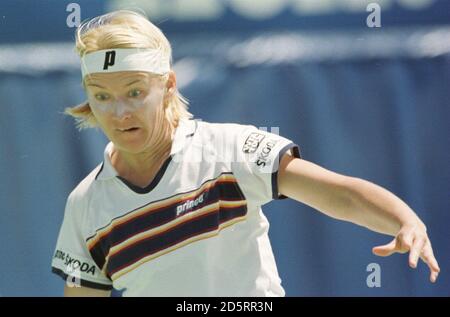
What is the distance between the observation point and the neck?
2477 millimetres

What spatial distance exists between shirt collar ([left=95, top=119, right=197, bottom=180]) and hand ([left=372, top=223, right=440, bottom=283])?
2.52 feet

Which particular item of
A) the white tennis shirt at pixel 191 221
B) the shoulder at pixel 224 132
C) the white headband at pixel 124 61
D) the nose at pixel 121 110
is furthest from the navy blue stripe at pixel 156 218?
the white headband at pixel 124 61

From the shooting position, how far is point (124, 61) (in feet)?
8.01

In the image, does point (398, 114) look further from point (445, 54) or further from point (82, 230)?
point (82, 230)

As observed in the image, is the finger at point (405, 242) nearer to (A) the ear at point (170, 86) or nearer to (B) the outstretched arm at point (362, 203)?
(B) the outstretched arm at point (362, 203)

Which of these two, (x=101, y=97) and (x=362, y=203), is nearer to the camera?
(x=362, y=203)

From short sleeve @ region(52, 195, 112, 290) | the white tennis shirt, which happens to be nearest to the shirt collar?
the white tennis shirt

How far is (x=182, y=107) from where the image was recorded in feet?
8.65

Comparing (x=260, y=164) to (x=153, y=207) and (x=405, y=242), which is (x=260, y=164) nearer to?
(x=153, y=207)

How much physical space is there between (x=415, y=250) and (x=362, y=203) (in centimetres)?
29

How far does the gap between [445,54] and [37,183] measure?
1.43 metres

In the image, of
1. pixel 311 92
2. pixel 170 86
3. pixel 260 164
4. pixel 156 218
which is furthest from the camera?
pixel 311 92

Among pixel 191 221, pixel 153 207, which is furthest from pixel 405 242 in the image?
pixel 153 207
